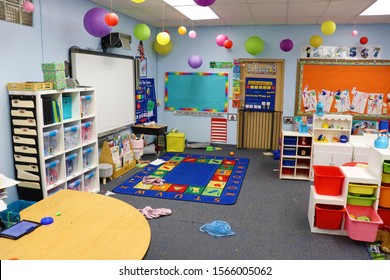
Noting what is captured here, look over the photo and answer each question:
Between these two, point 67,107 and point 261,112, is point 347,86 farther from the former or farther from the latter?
point 67,107

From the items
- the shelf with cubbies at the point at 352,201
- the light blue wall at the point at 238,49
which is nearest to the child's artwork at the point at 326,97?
the light blue wall at the point at 238,49

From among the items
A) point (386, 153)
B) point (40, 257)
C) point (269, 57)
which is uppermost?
point (269, 57)

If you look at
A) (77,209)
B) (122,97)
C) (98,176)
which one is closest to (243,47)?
(122,97)

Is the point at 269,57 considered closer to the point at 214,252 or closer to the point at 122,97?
the point at 122,97

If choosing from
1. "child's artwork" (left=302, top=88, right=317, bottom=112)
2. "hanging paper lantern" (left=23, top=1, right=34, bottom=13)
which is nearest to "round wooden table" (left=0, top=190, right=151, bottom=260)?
"hanging paper lantern" (left=23, top=1, right=34, bottom=13)

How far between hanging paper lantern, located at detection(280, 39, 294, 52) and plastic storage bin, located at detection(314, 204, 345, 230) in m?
3.89

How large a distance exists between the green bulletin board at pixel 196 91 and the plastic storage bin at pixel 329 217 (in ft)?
14.1

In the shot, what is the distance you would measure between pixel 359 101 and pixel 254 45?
2.41 m

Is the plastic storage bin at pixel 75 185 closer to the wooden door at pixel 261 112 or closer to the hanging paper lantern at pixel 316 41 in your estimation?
the wooden door at pixel 261 112

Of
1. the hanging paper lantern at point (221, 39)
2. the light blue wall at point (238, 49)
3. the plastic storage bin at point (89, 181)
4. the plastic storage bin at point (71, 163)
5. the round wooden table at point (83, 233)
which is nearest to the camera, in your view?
the round wooden table at point (83, 233)

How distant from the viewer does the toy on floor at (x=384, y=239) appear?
3117 mm

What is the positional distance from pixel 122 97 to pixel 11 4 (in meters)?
2.66

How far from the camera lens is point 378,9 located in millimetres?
5234

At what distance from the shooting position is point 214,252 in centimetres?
311
